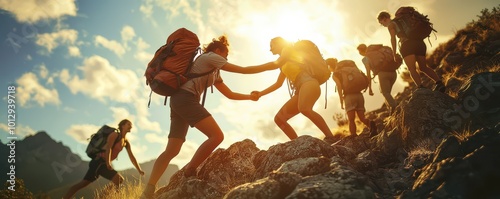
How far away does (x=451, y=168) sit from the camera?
279 cm

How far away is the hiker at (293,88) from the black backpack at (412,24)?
6.77 feet

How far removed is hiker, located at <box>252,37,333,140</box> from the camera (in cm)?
577

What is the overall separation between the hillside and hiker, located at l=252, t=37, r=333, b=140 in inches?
27.8

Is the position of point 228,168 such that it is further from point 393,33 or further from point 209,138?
point 393,33

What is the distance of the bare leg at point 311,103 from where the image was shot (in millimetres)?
5754

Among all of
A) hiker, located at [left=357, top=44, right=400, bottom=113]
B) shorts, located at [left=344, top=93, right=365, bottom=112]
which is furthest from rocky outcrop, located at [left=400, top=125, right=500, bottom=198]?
shorts, located at [left=344, top=93, right=365, bottom=112]

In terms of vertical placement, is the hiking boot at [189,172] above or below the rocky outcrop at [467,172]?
above

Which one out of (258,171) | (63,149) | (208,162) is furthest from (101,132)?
(63,149)

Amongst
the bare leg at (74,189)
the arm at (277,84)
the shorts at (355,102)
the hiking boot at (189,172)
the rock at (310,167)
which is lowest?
the rock at (310,167)

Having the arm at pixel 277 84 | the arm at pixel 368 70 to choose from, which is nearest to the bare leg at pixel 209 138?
the arm at pixel 277 84

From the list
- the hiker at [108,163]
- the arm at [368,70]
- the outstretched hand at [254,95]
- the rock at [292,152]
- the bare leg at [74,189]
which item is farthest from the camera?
the arm at [368,70]

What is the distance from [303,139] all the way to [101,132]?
5618mm

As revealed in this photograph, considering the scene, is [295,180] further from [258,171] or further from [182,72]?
[182,72]

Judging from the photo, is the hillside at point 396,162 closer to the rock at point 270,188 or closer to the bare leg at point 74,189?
the rock at point 270,188
